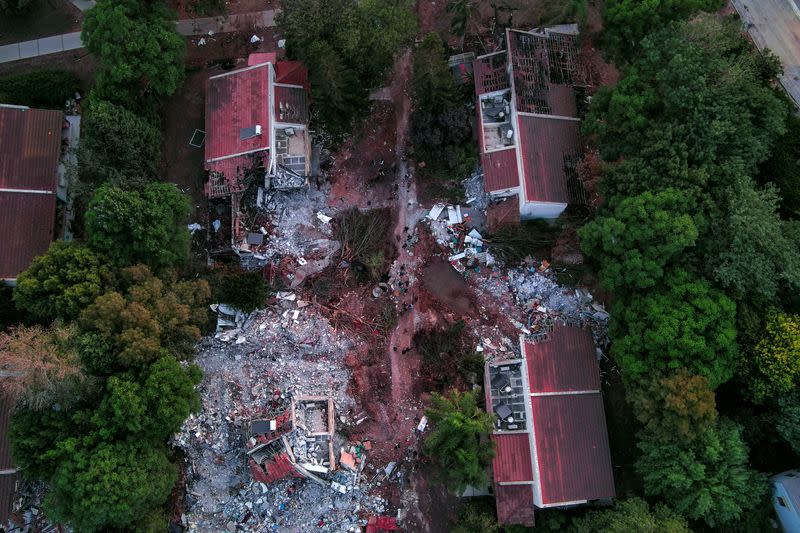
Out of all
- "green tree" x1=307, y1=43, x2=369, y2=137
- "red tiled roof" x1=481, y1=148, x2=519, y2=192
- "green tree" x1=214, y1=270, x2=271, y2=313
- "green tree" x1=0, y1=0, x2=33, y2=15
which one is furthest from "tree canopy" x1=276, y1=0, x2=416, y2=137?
"green tree" x1=0, y1=0, x2=33, y2=15

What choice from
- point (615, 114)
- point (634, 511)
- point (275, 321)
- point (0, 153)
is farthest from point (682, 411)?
point (0, 153)

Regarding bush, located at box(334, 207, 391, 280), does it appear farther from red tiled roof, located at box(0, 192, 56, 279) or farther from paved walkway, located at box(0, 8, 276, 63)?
red tiled roof, located at box(0, 192, 56, 279)

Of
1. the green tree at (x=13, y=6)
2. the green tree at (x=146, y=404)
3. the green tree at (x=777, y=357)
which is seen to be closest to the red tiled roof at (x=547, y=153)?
the green tree at (x=777, y=357)

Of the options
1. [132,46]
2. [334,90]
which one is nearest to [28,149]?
[132,46]

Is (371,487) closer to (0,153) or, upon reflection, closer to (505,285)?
(505,285)

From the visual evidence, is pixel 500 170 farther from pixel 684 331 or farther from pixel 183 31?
pixel 183 31

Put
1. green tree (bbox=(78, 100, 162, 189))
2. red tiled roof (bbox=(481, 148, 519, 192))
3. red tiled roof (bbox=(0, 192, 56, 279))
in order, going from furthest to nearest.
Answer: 1. red tiled roof (bbox=(481, 148, 519, 192))
2. red tiled roof (bbox=(0, 192, 56, 279))
3. green tree (bbox=(78, 100, 162, 189))

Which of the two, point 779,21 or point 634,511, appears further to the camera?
point 779,21
